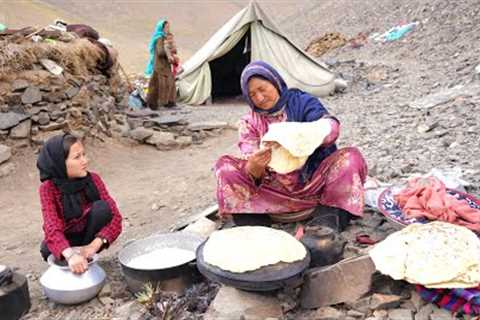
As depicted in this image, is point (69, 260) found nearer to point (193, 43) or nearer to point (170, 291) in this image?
point (170, 291)

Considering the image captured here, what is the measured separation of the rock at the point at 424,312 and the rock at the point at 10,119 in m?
4.19

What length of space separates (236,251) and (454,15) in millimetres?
10472

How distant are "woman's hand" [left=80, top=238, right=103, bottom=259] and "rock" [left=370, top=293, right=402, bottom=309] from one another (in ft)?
4.32

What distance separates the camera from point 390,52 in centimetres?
1084

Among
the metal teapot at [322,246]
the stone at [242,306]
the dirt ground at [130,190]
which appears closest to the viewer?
the stone at [242,306]

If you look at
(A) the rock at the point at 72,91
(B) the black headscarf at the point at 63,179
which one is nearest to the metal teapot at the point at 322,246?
(B) the black headscarf at the point at 63,179

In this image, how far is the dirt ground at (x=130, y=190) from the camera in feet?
11.4

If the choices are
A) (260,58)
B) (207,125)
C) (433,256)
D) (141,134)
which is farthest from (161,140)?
(433,256)

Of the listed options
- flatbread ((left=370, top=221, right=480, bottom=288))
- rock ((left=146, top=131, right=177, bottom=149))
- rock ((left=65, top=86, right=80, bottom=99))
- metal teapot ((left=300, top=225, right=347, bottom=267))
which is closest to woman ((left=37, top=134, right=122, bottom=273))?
metal teapot ((left=300, top=225, right=347, bottom=267))

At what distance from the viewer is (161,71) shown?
7.44 m

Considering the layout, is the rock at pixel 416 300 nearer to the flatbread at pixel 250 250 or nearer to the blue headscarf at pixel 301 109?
the flatbread at pixel 250 250

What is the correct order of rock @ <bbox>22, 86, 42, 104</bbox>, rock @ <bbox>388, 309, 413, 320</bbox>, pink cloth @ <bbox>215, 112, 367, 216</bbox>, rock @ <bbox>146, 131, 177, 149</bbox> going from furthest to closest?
rock @ <bbox>146, 131, 177, 149</bbox> → rock @ <bbox>22, 86, 42, 104</bbox> → pink cloth @ <bbox>215, 112, 367, 216</bbox> → rock @ <bbox>388, 309, 413, 320</bbox>

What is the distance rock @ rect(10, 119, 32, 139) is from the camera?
4.82 metres

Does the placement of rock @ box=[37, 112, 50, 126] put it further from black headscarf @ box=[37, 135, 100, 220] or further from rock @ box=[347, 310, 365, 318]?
rock @ box=[347, 310, 365, 318]
